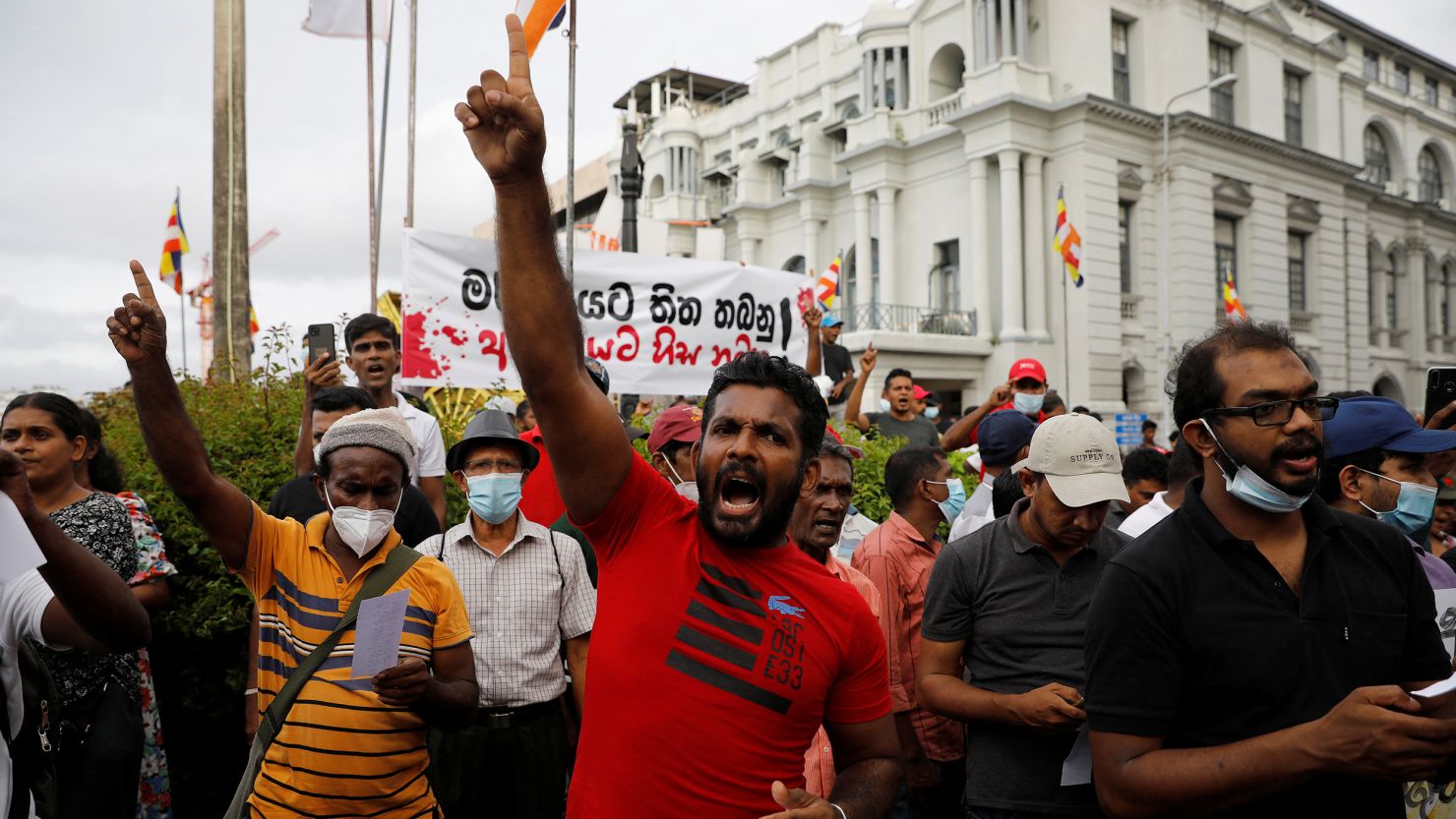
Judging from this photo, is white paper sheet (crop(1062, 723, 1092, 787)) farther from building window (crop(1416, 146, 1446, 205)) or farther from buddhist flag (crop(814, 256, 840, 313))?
building window (crop(1416, 146, 1446, 205))

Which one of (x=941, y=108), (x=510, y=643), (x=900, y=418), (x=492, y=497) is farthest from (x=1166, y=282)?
(x=510, y=643)

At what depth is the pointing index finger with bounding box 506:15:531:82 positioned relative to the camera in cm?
192

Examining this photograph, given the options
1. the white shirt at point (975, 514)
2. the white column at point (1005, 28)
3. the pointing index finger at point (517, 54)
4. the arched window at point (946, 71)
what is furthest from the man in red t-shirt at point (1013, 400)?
the arched window at point (946, 71)

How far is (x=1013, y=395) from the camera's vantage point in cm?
809

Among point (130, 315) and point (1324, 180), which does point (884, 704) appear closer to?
point (130, 315)

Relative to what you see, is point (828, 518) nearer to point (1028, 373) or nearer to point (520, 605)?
point (520, 605)

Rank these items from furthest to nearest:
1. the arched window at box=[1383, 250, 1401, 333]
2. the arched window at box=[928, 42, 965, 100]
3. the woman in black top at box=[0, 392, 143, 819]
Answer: the arched window at box=[1383, 250, 1401, 333] → the arched window at box=[928, 42, 965, 100] → the woman in black top at box=[0, 392, 143, 819]

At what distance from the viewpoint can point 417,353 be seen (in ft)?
22.3

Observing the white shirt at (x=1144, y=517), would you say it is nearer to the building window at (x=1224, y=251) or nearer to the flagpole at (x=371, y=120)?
the flagpole at (x=371, y=120)

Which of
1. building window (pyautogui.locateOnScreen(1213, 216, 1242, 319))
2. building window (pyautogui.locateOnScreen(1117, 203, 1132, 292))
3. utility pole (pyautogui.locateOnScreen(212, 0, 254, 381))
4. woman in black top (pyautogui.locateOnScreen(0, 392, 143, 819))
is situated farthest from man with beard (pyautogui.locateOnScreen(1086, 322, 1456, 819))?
building window (pyautogui.locateOnScreen(1213, 216, 1242, 319))

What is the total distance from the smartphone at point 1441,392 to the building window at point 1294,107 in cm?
2956

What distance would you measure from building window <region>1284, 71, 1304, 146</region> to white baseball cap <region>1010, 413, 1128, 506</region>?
103 feet

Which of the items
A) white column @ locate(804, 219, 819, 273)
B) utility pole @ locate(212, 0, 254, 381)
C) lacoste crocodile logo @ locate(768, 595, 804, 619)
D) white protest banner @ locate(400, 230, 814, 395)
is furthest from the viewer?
white column @ locate(804, 219, 819, 273)

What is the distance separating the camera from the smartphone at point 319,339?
17.2ft
